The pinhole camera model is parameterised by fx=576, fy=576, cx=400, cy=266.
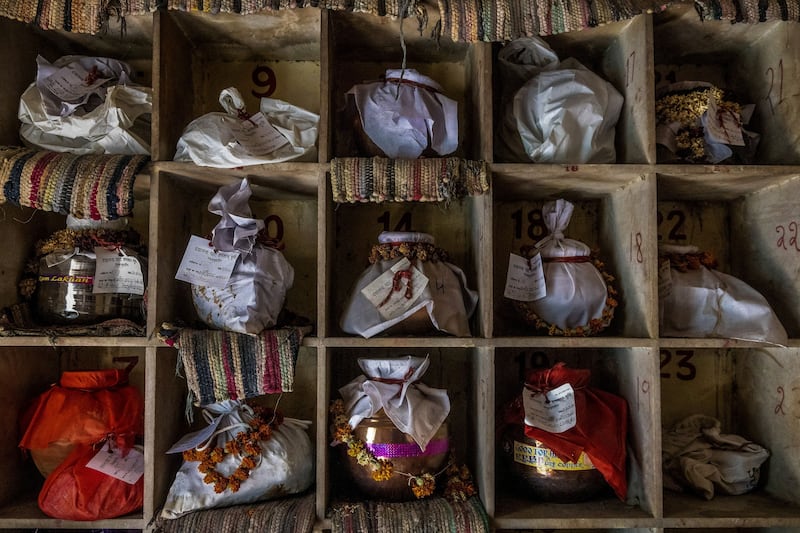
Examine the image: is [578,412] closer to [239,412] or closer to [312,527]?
[312,527]

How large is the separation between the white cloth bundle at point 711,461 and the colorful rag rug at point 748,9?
1.09m

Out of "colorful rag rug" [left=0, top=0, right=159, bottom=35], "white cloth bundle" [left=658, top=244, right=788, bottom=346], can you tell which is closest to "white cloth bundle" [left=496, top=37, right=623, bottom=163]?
"white cloth bundle" [left=658, top=244, right=788, bottom=346]

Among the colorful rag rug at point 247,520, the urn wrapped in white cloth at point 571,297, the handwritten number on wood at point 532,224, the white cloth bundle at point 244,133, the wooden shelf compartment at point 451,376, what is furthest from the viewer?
the handwritten number on wood at point 532,224

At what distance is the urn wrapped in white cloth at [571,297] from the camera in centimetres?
152

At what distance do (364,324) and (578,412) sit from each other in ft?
1.92

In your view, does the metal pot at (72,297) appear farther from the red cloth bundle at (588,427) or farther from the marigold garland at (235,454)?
the red cloth bundle at (588,427)

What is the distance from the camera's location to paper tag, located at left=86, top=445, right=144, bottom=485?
1397mm

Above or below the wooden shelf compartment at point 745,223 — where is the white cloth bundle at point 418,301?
below

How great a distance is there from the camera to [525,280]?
5.11 ft

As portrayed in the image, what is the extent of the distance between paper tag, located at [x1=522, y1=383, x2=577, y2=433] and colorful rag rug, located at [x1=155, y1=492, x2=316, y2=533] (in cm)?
58

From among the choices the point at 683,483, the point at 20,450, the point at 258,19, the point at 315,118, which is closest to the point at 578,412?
the point at 683,483

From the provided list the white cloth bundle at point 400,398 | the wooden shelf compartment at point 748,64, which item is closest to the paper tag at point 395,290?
the white cloth bundle at point 400,398

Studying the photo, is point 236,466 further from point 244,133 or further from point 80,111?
point 80,111

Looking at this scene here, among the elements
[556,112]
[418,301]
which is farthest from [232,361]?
[556,112]
